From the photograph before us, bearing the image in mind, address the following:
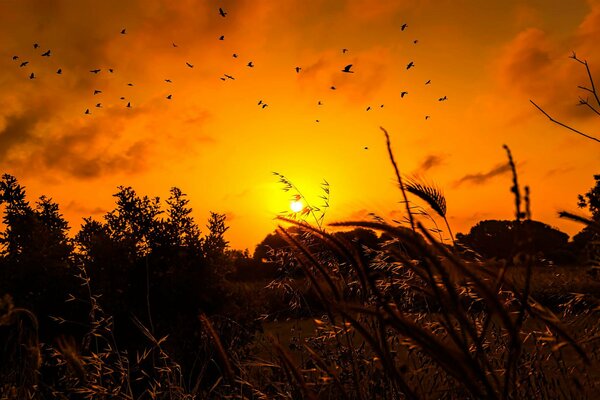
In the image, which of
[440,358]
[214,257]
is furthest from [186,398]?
[214,257]

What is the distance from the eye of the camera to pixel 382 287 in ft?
11.9

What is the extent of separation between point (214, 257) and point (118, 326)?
4.70 ft

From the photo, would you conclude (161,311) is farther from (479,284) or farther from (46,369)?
(479,284)

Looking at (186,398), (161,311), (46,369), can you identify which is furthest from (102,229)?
(186,398)

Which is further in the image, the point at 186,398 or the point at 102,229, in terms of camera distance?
the point at 102,229

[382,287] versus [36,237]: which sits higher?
[36,237]

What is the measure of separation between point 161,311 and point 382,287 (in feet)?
12.8

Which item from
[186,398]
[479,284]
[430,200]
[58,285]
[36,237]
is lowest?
[186,398]

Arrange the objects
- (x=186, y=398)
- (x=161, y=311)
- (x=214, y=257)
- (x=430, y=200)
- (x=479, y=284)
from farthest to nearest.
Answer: (x=214, y=257) < (x=161, y=311) < (x=186, y=398) < (x=430, y=200) < (x=479, y=284)

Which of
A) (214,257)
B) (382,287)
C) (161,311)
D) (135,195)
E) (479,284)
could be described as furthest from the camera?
(135,195)

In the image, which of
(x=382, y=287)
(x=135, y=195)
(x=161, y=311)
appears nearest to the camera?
(x=382, y=287)

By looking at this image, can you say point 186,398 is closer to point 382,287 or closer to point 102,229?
point 382,287

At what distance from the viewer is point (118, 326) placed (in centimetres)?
650

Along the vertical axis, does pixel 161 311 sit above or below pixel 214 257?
below
